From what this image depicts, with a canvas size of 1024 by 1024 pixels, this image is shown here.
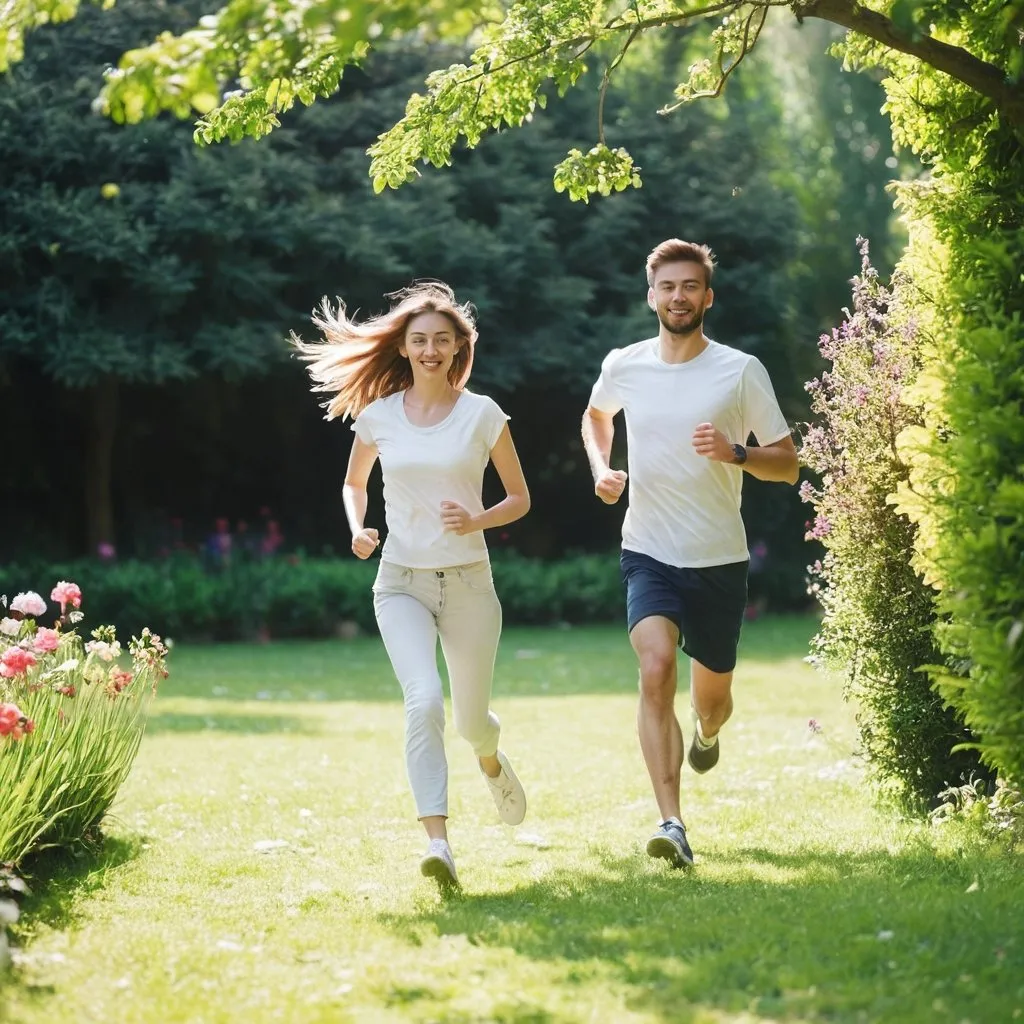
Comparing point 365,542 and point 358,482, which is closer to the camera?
point 365,542

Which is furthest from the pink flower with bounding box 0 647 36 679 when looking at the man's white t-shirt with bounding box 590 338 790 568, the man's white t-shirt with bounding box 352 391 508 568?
the man's white t-shirt with bounding box 590 338 790 568

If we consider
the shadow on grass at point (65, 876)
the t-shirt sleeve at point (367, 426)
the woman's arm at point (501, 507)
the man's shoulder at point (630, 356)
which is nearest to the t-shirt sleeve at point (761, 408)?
the man's shoulder at point (630, 356)

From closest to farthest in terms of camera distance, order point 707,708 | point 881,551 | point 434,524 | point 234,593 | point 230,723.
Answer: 1. point 434,524
2. point 881,551
3. point 707,708
4. point 230,723
5. point 234,593

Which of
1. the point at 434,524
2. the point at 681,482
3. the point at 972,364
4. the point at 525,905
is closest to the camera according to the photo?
the point at 972,364

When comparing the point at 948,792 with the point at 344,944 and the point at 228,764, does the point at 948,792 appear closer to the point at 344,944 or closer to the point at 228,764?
the point at 344,944

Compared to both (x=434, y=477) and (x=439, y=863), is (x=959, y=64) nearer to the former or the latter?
(x=434, y=477)

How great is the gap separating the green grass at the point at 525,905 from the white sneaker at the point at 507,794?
181 millimetres

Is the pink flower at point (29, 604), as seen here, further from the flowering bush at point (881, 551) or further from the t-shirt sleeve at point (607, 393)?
the flowering bush at point (881, 551)

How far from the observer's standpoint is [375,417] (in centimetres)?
681

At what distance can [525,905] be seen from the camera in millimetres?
5926

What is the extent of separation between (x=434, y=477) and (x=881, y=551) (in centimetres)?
225

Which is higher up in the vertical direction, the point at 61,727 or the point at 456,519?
the point at 456,519

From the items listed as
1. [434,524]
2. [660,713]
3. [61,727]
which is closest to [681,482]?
[660,713]

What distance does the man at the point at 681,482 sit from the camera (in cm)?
665
